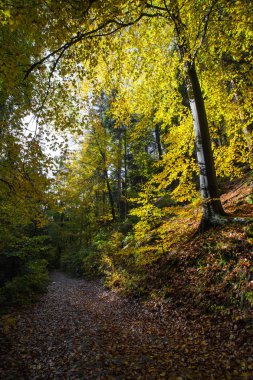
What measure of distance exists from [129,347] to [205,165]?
5397mm

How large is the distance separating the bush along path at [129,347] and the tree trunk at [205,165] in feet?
10.1

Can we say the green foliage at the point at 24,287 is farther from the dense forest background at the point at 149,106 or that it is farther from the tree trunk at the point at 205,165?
the tree trunk at the point at 205,165

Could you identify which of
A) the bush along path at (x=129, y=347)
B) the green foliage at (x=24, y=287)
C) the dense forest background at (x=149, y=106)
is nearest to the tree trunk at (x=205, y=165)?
the dense forest background at (x=149, y=106)

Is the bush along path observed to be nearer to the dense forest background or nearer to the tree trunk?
the dense forest background

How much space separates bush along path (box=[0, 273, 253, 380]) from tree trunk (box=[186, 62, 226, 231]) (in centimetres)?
308

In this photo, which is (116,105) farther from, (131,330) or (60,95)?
(131,330)

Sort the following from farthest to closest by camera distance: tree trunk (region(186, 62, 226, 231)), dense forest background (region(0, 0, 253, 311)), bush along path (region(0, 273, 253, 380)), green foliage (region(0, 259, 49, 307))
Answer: green foliage (region(0, 259, 49, 307)) < tree trunk (region(186, 62, 226, 231)) < dense forest background (region(0, 0, 253, 311)) < bush along path (region(0, 273, 253, 380))

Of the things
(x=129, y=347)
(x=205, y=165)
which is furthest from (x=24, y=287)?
(x=205, y=165)

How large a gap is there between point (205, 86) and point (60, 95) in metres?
5.52

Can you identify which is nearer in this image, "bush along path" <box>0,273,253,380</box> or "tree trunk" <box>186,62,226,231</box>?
"bush along path" <box>0,273,253,380</box>

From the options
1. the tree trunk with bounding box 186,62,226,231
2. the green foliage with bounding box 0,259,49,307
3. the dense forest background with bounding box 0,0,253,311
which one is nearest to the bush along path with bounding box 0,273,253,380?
the dense forest background with bounding box 0,0,253,311

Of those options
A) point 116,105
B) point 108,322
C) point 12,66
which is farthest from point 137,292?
point 12,66

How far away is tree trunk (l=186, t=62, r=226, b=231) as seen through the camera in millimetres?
7254

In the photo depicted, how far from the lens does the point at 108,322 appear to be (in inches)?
259
